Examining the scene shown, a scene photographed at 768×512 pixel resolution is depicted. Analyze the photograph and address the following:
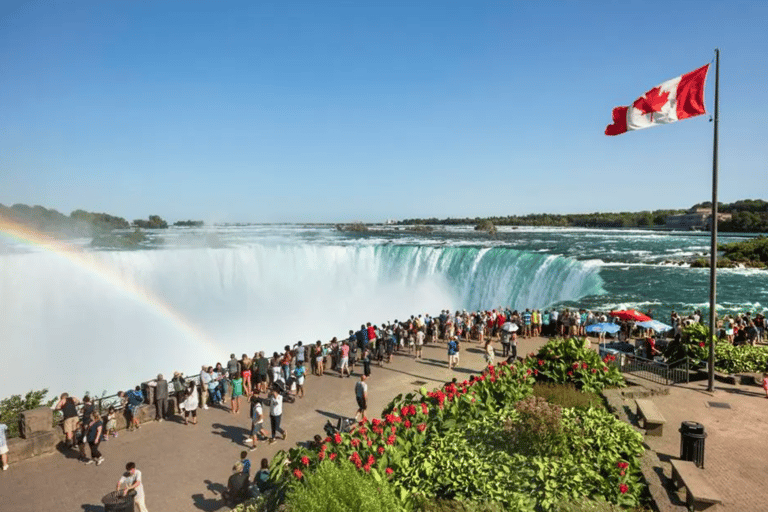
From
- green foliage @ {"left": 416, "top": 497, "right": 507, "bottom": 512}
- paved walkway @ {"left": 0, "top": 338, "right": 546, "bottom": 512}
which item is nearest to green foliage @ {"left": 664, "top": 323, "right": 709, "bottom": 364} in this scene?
paved walkway @ {"left": 0, "top": 338, "right": 546, "bottom": 512}

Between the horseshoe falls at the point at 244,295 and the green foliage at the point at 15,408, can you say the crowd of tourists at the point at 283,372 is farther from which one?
the horseshoe falls at the point at 244,295

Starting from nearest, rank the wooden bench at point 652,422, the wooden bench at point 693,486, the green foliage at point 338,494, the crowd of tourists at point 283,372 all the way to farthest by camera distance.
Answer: the green foliage at point 338,494, the wooden bench at point 693,486, the wooden bench at point 652,422, the crowd of tourists at point 283,372

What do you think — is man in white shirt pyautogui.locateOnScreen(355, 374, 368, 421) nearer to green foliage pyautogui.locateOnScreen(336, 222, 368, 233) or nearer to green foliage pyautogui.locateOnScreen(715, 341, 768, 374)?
green foliage pyautogui.locateOnScreen(715, 341, 768, 374)

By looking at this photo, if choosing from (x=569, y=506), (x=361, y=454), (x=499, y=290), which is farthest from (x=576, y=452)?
(x=499, y=290)

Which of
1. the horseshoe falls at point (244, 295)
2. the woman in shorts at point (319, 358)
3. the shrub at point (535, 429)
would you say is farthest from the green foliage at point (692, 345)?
the horseshoe falls at point (244, 295)

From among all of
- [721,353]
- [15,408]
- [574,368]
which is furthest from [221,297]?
[721,353]
